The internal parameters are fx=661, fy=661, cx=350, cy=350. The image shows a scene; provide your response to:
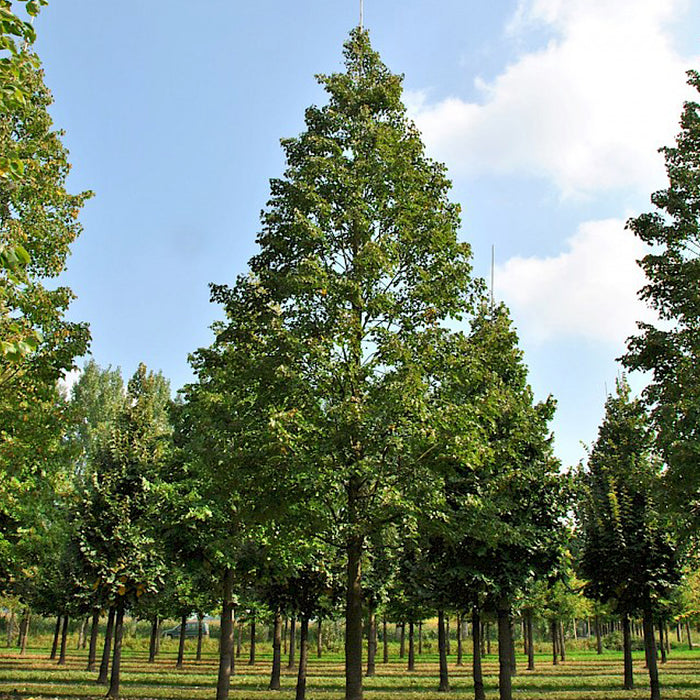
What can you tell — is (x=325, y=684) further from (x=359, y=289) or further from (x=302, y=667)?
(x=359, y=289)

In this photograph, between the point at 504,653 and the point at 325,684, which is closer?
the point at 504,653

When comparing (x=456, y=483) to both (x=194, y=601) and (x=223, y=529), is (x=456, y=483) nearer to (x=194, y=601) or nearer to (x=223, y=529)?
(x=223, y=529)

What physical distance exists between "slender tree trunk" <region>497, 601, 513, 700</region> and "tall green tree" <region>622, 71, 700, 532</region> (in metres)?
5.66

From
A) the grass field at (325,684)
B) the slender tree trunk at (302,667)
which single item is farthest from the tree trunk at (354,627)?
the grass field at (325,684)

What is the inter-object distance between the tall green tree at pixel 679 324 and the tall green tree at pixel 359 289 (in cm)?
588

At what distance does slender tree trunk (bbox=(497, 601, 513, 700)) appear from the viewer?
58.3 feet

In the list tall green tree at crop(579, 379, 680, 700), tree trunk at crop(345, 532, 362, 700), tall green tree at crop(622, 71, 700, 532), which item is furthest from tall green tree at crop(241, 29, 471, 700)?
tall green tree at crop(579, 379, 680, 700)

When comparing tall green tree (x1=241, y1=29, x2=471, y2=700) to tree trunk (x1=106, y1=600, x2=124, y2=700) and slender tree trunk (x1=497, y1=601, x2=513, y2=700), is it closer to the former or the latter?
slender tree trunk (x1=497, y1=601, x2=513, y2=700)

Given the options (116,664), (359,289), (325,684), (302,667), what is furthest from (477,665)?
(359,289)

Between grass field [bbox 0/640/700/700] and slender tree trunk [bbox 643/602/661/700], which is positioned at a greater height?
slender tree trunk [bbox 643/602/661/700]

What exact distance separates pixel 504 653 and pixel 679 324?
401 inches

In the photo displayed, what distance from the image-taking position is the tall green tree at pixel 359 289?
39.8ft

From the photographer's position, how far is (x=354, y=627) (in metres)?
12.7

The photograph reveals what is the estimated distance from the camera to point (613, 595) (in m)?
23.9
